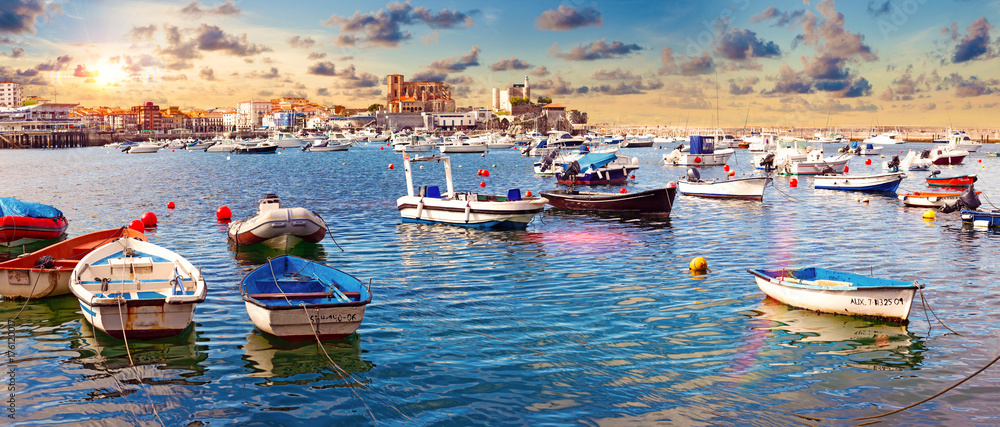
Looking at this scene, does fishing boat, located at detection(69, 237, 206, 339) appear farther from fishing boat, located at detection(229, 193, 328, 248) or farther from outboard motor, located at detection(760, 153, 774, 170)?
outboard motor, located at detection(760, 153, 774, 170)

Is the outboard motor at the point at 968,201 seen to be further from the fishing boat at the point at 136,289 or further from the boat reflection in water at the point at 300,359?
the fishing boat at the point at 136,289

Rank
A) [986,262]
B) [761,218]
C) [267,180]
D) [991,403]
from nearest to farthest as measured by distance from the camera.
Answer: [991,403], [986,262], [761,218], [267,180]

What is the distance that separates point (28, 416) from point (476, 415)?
6.74m

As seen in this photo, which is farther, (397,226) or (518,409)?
(397,226)

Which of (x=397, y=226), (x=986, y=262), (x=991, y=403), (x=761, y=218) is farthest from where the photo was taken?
(x=761, y=218)

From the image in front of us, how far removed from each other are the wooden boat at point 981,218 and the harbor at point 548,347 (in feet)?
10.6

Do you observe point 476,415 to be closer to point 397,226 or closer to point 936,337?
point 936,337

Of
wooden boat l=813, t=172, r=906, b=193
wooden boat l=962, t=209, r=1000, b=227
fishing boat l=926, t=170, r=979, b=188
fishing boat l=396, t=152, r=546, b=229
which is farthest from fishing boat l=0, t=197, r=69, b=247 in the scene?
fishing boat l=926, t=170, r=979, b=188

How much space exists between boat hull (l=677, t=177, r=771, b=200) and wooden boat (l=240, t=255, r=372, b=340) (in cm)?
3354

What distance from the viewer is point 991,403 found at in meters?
10.4

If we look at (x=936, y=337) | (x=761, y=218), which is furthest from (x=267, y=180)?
(x=936, y=337)

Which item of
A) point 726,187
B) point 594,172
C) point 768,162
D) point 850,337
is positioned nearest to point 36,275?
point 850,337

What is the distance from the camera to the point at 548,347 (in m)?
13.1

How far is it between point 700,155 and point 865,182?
34529 mm
